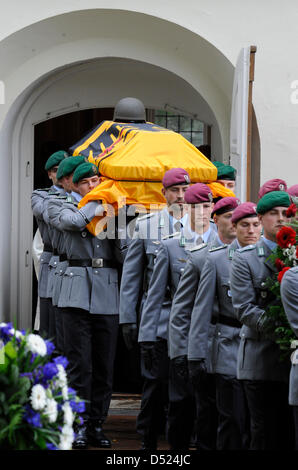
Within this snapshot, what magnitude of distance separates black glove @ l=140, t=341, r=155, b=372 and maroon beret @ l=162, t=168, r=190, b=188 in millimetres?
955

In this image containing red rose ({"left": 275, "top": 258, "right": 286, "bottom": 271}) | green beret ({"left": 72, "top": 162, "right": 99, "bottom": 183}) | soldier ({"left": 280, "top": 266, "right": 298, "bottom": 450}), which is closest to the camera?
soldier ({"left": 280, "top": 266, "right": 298, "bottom": 450})

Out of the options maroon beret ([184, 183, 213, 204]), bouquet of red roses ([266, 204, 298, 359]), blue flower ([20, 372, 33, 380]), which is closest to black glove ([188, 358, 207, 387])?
bouquet of red roses ([266, 204, 298, 359])

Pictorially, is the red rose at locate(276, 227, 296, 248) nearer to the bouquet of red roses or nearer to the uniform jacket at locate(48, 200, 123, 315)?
the bouquet of red roses

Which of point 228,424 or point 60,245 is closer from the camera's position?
point 228,424

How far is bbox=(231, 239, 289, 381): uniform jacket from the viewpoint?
5516 mm

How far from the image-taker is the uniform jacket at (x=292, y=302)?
4.98 metres

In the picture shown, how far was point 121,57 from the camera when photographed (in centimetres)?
1004

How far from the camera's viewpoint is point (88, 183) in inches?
293

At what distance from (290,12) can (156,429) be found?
4.26m

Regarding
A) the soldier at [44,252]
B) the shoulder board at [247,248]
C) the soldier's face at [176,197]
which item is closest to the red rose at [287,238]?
the shoulder board at [247,248]

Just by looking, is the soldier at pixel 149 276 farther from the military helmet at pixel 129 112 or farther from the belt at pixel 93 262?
the military helmet at pixel 129 112

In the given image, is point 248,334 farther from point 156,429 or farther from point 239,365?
point 156,429

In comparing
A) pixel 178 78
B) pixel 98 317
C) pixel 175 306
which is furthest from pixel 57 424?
pixel 178 78

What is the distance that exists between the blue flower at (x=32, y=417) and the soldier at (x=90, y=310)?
366 cm
